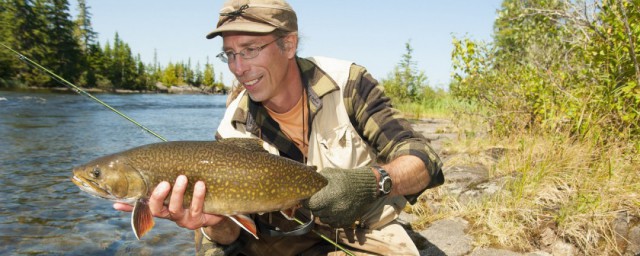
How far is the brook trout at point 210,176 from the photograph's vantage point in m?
2.52

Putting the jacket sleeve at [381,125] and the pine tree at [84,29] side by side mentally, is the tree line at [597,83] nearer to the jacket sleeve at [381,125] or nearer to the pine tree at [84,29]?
the jacket sleeve at [381,125]

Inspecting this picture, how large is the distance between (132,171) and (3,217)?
18.5 ft

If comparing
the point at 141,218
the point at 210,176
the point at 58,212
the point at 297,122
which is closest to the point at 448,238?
A: the point at 297,122

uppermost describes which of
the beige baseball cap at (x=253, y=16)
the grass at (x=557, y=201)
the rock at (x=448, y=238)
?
the beige baseball cap at (x=253, y=16)

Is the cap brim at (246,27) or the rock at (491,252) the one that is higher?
the cap brim at (246,27)

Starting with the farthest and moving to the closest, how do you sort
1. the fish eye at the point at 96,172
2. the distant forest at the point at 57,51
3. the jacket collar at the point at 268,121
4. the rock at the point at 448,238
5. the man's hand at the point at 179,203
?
the distant forest at the point at 57,51 < the rock at the point at 448,238 < the jacket collar at the point at 268,121 < the fish eye at the point at 96,172 < the man's hand at the point at 179,203

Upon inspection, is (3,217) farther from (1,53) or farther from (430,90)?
(1,53)

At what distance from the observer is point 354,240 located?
10.6ft

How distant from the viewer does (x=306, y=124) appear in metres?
3.29

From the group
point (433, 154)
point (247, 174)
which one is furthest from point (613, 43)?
point (247, 174)

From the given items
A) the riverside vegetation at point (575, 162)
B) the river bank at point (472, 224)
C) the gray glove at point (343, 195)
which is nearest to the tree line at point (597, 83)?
the riverside vegetation at point (575, 162)

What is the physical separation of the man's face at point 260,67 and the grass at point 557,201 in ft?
8.29

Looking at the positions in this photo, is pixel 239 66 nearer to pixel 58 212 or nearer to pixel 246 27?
pixel 246 27

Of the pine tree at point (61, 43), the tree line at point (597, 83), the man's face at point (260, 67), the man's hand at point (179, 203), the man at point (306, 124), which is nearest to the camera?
the man's hand at point (179, 203)
